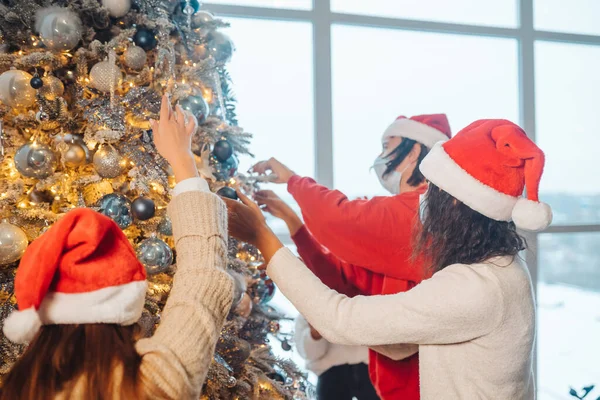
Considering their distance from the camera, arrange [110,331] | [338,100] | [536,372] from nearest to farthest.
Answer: [110,331], [338,100], [536,372]

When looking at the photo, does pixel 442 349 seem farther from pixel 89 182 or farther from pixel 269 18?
pixel 269 18

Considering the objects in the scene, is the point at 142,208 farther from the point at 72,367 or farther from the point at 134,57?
the point at 72,367

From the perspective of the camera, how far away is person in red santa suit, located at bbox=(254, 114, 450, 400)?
1.47 meters

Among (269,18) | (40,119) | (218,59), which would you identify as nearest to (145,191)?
(40,119)

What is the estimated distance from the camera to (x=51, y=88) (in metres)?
1.26

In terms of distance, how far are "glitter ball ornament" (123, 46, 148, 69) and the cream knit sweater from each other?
1.84 feet

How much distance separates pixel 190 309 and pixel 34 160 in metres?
0.64

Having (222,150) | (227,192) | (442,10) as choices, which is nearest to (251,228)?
(227,192)

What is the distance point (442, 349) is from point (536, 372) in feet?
7.35

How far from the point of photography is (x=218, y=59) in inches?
65.4

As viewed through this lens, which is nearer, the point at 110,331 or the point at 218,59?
the point at 110,331

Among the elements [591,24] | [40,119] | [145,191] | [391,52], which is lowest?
[145,191]

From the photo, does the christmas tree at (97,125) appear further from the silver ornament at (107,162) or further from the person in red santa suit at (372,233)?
the person in red santa suit at (372,233)

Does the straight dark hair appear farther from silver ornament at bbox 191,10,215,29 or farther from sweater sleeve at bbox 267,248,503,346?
silver ornament at bbox 191,10,215,29
